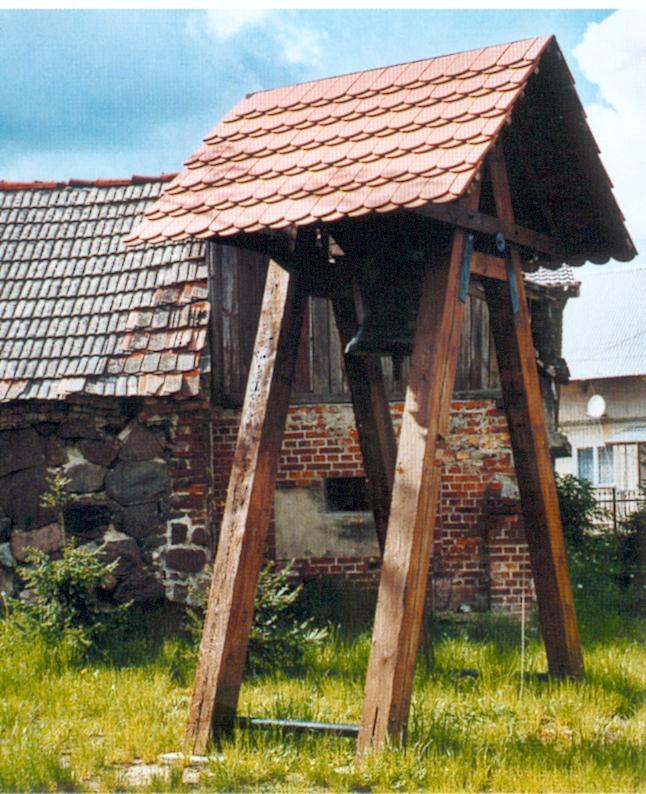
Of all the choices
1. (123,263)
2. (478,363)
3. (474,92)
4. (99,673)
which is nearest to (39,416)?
(123,263)

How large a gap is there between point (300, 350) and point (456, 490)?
1.91m

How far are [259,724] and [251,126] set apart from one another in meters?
2.86

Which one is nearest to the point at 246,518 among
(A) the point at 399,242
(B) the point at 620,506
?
(A) the point at 399,242

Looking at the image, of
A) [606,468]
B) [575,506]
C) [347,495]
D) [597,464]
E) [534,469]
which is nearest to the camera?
[534,469]

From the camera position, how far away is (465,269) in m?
4.24

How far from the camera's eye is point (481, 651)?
19.1 ft

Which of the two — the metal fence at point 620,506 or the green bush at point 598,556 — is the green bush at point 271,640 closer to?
the green bush at point 598,556

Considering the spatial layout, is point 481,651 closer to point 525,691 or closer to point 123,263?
point 525,691

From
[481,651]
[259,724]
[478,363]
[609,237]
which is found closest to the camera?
[259,724]

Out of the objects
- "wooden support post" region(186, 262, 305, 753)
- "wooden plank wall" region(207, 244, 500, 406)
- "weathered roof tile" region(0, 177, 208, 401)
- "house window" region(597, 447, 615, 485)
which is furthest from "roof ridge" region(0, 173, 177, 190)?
"house window" region(597, 447, 615, 485)

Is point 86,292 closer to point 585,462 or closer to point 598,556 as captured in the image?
point 598,556

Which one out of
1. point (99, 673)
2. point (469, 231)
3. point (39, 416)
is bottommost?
point (99, 673)

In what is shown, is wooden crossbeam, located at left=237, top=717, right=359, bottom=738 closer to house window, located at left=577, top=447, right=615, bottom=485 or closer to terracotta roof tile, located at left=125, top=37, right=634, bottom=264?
terracotta roof tile, located at left=125, top=37, right=634, bottom=264

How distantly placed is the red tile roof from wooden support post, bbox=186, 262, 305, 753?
1.71 feet
